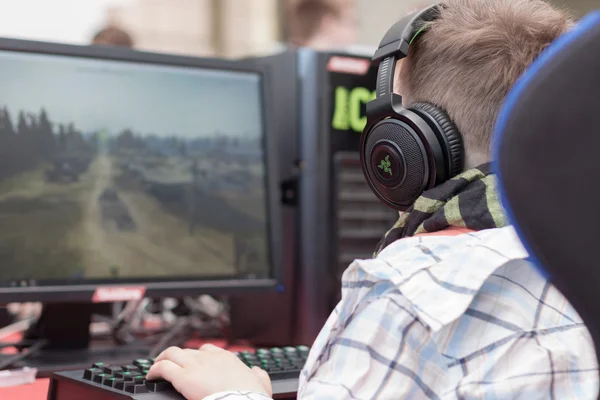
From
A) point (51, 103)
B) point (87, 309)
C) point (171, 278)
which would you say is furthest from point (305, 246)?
point (51, 103)

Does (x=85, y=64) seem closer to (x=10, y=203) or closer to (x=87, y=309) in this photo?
(x=10, y=203)

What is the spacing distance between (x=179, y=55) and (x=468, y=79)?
592mm

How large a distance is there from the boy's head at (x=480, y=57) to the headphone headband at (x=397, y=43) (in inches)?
0.7

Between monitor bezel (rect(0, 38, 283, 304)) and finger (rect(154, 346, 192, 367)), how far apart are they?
1.06ft

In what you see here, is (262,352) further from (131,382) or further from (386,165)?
(386,165)

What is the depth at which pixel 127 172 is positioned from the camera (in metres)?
1.12

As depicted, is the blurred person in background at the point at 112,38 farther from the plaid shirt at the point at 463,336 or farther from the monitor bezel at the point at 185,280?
the plaid shirt at the point at 463,336

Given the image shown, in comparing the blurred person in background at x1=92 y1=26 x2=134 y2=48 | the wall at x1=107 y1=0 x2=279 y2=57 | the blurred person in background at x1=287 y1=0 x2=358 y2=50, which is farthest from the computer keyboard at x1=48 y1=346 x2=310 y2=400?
the wall at x1=107 y1=0 x2=279 y2=57

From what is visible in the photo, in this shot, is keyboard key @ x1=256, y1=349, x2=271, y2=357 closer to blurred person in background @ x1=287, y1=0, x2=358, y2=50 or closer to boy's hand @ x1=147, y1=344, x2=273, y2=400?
boy's hand @ x1=147, y1=344, x2=273, y2=400

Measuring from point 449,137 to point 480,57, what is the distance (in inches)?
3.2

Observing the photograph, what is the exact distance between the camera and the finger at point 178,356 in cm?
76

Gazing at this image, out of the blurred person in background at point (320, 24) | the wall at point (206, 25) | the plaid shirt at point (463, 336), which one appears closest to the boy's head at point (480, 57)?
the plaid shirt at point (463, 336)

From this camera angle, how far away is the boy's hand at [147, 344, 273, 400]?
71cm

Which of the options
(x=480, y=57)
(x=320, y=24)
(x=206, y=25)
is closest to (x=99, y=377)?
(x=480, y=57)
